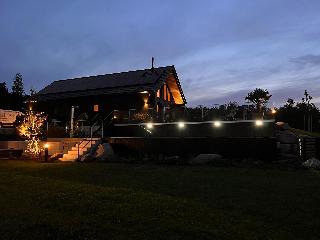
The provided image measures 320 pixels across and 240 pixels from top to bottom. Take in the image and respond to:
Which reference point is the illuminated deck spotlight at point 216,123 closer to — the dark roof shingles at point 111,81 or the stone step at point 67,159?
the stone step at point 67,159

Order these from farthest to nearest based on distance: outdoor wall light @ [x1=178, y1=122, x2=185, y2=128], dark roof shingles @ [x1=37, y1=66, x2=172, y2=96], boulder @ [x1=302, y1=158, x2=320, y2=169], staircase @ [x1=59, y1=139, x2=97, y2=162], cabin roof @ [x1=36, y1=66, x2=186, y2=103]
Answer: dark roof shingles @ [x1=37, y1=66, x2=172, y2=96]
cabin roof @ [x1=36, y1=66, x2=186, y2=103]
outdoor wall light @ [x1=178, y1=122, x2=185, y2=128]
staircase @ [x1=59, y1=139, x2=97, y2=162]
boulder @ [x1=302, y1=158, x2=320, y2=169]

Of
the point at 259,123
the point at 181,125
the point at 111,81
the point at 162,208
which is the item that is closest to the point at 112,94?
the point at 111,81

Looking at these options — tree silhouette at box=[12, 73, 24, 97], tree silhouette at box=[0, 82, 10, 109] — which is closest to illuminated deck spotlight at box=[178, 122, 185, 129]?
tree silhouette at box=[0, 82, 10, 109]

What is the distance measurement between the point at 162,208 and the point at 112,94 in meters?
26.1

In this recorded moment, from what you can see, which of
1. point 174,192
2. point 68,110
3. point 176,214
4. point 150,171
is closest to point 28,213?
point 176,214

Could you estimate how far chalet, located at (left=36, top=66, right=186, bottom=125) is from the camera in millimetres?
33531

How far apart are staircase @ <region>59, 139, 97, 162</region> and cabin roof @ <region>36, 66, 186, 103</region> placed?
9.04 meters

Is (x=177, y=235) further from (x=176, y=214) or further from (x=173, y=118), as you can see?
(x=173, y=118)

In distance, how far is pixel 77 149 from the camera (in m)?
24.3

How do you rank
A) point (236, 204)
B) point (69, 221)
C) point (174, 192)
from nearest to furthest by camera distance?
point (69, 221) < point (236, 204) < point (174, 192)

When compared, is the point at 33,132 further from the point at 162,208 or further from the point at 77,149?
the point at 162,208

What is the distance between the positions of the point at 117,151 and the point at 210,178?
39.9ft

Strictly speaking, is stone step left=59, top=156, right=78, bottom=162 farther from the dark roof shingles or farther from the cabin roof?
the dark roof shingles

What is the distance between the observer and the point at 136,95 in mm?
33750
